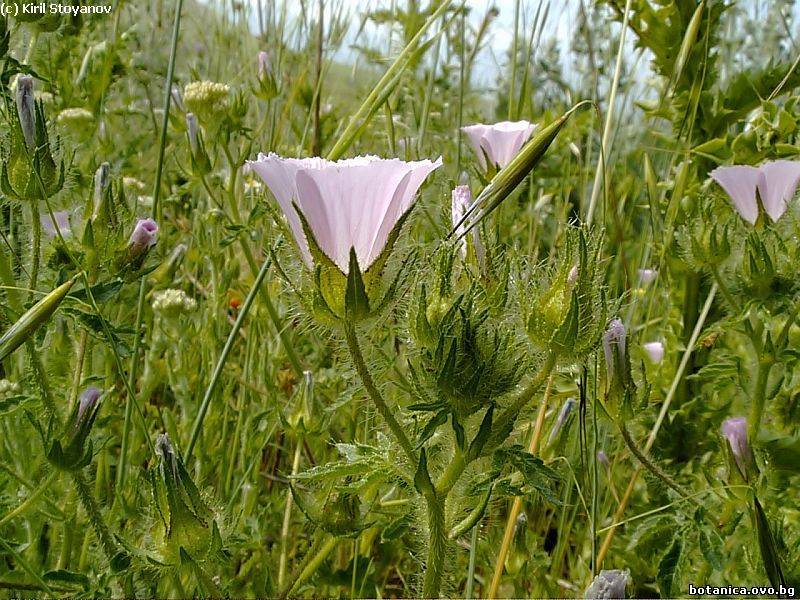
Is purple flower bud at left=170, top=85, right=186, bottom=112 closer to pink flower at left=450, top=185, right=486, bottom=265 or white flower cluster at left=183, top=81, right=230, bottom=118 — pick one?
white flower cluster at left=183, top=81, right=230, bottom=118

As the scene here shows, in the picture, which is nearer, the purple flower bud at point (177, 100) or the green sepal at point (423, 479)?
the green sepal at point (423, 479)

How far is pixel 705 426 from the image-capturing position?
1.79m

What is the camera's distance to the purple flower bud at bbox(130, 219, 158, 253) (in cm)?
126

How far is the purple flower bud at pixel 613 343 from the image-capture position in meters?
1.11

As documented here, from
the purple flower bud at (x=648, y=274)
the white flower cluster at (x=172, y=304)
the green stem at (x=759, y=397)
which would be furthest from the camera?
the purple flower bud at (x=648, y=274)

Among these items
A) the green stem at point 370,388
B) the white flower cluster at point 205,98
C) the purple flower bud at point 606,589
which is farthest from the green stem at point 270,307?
the purple flower bud at point 606,589

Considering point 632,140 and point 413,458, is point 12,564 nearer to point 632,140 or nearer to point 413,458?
point 413,458

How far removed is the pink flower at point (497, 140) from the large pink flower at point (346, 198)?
0.61 m

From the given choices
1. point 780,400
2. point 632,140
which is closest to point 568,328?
point 780,400

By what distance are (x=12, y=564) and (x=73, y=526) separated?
0.20 metres

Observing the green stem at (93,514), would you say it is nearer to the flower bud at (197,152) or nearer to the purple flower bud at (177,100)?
the flower bud at (197,152)

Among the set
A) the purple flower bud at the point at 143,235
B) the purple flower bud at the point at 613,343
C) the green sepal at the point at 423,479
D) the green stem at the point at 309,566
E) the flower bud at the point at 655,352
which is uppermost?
the purple flower bud at the point at 143,235

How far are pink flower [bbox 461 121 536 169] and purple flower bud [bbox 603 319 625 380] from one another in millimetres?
470

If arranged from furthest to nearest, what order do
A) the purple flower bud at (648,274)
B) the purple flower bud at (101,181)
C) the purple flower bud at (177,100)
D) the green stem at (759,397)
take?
the purple flower bud at (177,100) → the purple flower bud at (648,274) → the green stem at (759,397) → the purple flower bud at (101,181)
